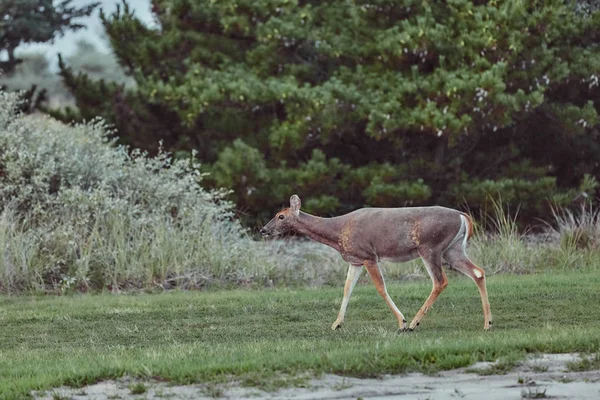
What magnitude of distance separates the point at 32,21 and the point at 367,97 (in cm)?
824

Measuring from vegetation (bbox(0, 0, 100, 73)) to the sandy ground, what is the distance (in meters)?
17.2

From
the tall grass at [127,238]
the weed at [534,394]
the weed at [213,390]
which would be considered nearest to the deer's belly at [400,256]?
the weed at [534,394]

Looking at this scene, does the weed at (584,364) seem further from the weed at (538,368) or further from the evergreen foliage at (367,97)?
the evergreen foliage at (367,97)

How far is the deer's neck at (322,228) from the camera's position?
1055 centimetres

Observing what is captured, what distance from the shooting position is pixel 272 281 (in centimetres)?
1589

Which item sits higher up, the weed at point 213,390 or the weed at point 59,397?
→ the weed at point 59,397

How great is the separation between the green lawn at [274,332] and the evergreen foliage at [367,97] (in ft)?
17.0

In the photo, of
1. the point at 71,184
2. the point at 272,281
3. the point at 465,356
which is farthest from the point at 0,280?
the point at 465,356

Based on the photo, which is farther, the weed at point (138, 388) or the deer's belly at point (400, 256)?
the deer's belly at point (400, 256)

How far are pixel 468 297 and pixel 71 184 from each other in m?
6.80

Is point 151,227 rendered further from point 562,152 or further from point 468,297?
point 562,152

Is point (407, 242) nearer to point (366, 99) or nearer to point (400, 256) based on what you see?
point (400, 256)

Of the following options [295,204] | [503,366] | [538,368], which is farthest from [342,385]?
[295,204]

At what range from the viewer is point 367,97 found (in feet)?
65.5
